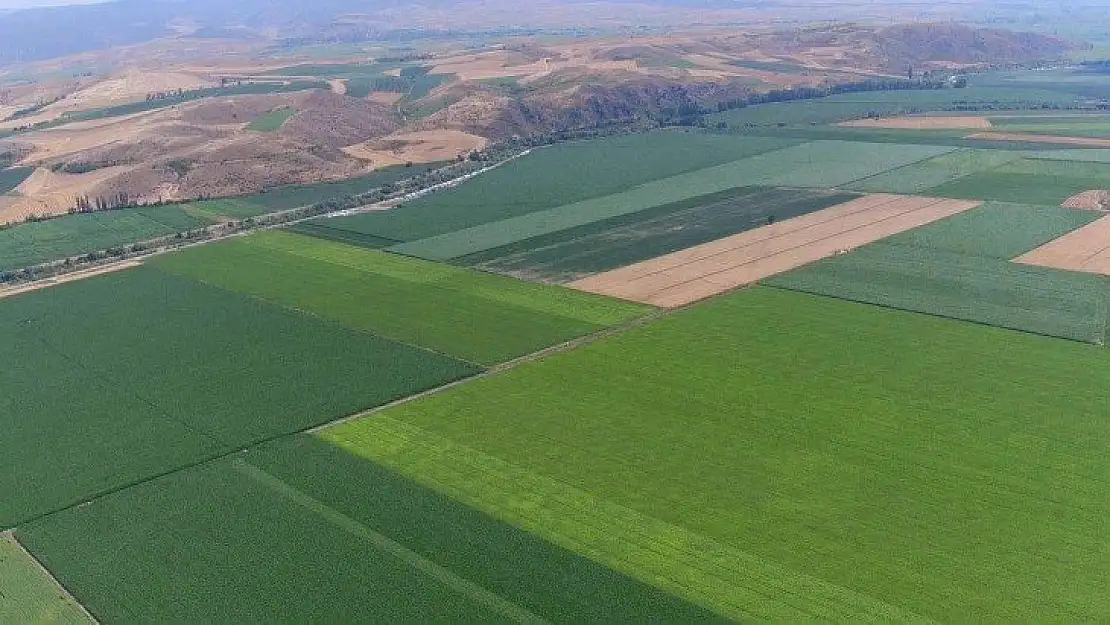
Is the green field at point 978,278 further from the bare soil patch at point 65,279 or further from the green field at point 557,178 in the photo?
the bare soil patch at point 65,279

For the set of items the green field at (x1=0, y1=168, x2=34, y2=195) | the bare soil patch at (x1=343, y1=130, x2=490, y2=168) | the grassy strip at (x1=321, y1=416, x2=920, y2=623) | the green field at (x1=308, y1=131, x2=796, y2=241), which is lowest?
the grassy strip at (x1=321, y1=416, x2=920, y2=623)

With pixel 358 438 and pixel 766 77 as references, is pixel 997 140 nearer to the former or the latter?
pixel 766 77

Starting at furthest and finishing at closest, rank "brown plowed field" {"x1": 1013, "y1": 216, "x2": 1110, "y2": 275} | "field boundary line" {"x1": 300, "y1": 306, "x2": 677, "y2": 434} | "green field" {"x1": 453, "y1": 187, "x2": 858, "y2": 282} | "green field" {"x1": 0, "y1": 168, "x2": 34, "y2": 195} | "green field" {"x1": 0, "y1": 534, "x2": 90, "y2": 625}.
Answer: "green field" {"x1": 0, "y1": 168, "x2": 34, "y2": 195}, "green field" {"x1": 453, "y1": 187, "x2": 858, "y2": 282}, "brown plowed field" {"x1": 1013, "y1": 216, "x2": 1110, "y2": 275}, "field boundary line" {"x1": 300, "y1": 306, "x2": 677, "y2": 434}, "green field" {"x1": 0, "y1": 534, "x2": 90, "y2": 625}

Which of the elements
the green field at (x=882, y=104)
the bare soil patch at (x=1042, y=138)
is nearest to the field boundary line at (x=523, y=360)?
the bare soil patch at (x=1042, y=138)

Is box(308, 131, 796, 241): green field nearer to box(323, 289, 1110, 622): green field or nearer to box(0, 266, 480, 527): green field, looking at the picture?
box(0, 266, 480, 527): green field

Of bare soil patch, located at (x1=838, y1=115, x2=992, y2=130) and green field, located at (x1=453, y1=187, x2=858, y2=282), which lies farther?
Result: bare soil patch, located at (x1=838, y1=115, x2=992, y2=130)

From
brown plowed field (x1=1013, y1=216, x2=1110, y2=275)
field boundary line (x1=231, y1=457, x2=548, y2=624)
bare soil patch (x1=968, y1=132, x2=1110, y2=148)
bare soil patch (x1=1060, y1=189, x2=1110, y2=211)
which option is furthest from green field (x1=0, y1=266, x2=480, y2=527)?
bare soil patch (x1=968, y1=132, x2=1110, y2=148)
